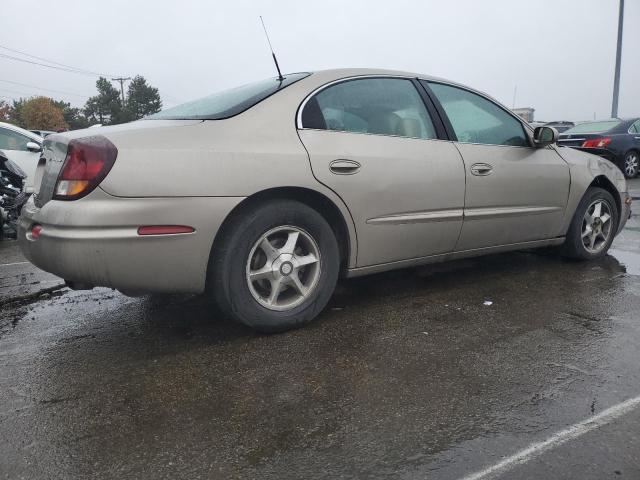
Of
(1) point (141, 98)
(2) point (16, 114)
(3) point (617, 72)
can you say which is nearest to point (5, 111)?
(2) point (16, 114)

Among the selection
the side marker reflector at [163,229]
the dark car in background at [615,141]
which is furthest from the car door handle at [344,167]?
the dark car in background at [615,141]

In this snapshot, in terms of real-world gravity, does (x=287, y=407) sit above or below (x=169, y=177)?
below

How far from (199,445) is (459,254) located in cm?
241

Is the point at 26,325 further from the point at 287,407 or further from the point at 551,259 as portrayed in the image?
the point at 551,259

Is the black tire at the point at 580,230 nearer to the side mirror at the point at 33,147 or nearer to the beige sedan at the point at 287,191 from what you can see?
A: the beige sedan at the point at 287,191

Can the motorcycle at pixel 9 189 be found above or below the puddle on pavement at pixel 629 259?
above

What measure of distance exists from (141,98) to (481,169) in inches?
3242

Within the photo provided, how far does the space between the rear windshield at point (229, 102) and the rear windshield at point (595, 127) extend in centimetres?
1205

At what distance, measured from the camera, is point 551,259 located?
16.3 feet

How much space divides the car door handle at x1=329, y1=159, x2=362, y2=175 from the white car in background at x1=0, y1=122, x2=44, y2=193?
6.28 meters

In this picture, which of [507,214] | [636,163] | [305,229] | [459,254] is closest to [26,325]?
[305,229]

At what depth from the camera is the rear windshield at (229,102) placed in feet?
10.2

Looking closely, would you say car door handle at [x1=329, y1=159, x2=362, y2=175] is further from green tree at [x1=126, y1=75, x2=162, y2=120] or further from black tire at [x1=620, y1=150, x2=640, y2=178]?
green tree at [x1=126, y1=75, x2=162, y2=120]

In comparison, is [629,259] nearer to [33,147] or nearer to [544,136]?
[544,136]
